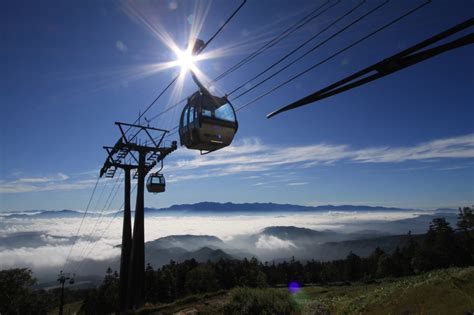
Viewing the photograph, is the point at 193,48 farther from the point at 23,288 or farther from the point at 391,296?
the point at 23,288

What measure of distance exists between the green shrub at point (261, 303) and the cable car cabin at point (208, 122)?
29.8ft

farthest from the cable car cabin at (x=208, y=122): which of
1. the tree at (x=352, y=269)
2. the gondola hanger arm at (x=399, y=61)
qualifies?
the tree at (x=352, y=269)

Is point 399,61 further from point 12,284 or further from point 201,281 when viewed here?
point 201,281

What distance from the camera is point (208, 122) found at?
1345 centimetres

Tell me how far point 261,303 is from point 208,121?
1048cm

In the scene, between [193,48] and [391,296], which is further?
[391,296]

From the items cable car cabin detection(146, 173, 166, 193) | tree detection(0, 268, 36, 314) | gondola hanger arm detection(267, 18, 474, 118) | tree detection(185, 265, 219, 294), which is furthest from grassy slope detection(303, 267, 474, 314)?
tree detection(185, 265, 219, 294)

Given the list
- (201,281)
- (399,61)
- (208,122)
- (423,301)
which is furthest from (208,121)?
(201,281)

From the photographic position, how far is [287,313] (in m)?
15.4

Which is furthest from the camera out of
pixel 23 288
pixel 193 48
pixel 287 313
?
pixel 23 288

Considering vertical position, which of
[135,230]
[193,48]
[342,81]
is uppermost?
[193,48]

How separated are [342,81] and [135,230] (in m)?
26.6

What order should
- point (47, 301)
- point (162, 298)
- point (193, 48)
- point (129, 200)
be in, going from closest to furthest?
point (193, 48) < point (129, 200) < point (162, 298) < point (47, 301)

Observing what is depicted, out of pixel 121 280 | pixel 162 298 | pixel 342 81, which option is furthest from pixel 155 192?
pixel 162 298
